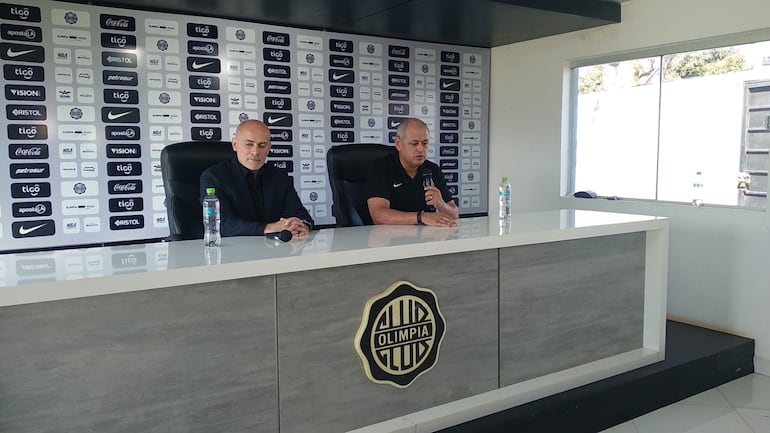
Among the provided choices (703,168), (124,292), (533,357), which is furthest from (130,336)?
(703,168)

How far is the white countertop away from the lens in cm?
146

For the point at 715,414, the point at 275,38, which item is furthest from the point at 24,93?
Answer: the point at 715,414

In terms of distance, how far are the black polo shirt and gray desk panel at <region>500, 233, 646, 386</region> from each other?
0.84 m

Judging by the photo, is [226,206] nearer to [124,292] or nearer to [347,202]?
[347,202]

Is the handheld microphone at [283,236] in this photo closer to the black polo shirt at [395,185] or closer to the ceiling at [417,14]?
the black polo shirt at [395,185]

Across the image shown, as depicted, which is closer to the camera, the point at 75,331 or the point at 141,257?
the point at 75,331

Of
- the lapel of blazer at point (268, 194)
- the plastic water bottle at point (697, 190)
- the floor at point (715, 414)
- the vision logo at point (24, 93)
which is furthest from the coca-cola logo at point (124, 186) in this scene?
the plastic water bottle at point (697, 190)

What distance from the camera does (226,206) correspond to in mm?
2523

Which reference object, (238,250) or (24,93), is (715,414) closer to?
(238,250)

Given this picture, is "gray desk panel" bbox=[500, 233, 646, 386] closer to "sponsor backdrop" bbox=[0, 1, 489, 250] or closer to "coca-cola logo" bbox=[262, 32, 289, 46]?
"sponsor backdrop" bbox=[0, 1, 489, 250]

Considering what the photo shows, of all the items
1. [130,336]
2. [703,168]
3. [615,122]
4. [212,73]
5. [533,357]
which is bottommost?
[533,357]

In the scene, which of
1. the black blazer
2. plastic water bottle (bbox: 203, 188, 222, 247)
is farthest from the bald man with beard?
plastic water bottle (bbox: 203, 188, 222, 247)

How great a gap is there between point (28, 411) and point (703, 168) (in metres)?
3.44

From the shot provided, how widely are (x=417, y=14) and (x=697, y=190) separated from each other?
75.6 inches
